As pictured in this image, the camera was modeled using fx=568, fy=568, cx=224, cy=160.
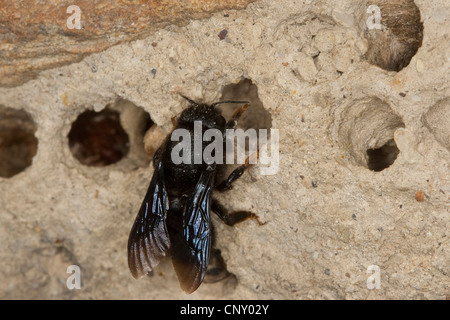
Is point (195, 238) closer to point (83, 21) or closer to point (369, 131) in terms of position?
point (369, 131)

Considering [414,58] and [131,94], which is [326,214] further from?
[131,94]

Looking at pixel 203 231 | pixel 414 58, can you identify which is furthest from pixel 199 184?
pixel 414 58

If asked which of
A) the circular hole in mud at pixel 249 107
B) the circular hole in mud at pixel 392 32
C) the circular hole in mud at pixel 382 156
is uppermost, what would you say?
the circular hole in mud at pixel 392 32

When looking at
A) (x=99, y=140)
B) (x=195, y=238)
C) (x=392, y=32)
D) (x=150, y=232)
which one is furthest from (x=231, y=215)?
(x=392, y=32)

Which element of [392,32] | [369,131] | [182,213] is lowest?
[182,213]

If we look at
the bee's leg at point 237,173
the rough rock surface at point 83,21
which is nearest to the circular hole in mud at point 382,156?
the bee's leg at point 237,173

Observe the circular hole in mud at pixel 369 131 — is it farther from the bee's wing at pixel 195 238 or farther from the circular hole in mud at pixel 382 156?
the bee's wing at pixel 195 238
